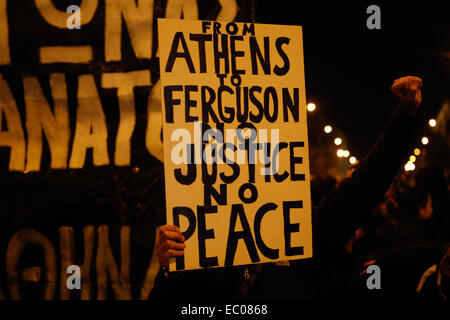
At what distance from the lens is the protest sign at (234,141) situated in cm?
171

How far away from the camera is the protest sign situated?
5.59ft

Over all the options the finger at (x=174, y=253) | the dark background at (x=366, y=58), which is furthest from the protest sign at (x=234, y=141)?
the dark background at (x=366, y=58)

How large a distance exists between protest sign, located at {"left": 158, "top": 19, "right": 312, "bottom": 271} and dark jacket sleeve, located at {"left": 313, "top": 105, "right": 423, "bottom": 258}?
0.22m


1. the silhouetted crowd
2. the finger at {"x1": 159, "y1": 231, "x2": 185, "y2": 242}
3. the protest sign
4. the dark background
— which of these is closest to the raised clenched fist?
the protest sign

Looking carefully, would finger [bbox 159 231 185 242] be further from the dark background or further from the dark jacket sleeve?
the dark background

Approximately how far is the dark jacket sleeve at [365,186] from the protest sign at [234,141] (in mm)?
218

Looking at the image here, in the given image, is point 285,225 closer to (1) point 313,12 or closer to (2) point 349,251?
(2) point 349,251

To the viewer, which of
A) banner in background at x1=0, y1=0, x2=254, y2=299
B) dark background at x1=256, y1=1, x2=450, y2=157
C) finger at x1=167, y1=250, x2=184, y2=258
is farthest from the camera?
dark background at x1=256, y1=1, x2=450, y2=157

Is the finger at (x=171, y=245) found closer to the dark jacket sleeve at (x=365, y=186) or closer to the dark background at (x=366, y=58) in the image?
the dark jacket sleeve at (x=365, y=186)

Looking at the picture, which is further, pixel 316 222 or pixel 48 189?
pixel 48 189

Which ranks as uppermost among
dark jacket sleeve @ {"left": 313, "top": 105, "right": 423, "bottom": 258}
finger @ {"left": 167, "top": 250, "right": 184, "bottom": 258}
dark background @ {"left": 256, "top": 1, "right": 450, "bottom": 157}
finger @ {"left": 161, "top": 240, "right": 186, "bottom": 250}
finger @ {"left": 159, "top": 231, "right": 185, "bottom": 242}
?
dark background @ {"left": 256, "top": 1, "right": 450, "bottom": 157}
